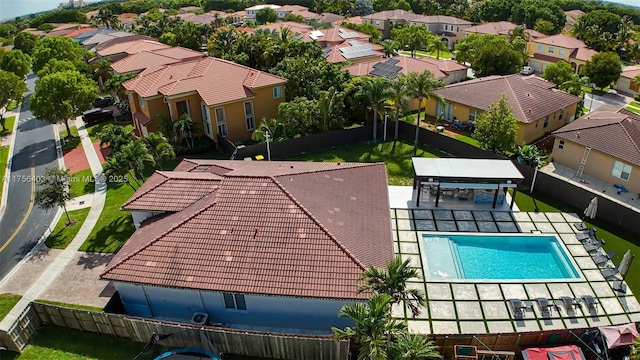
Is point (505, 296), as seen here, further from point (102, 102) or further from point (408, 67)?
point (102, 102)

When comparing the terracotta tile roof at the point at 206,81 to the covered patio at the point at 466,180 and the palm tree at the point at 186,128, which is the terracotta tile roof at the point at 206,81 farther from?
the covered patio at the point at 466,180

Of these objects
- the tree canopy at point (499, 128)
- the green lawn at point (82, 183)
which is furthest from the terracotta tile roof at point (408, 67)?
the green lawn at point (82, 183)

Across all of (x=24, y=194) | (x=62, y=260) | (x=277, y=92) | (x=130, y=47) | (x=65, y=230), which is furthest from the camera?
(x=130, y=47)

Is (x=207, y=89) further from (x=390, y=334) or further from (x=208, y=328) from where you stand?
(x=390, y=334)

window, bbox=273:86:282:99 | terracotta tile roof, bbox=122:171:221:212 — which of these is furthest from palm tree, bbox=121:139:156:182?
window, bbox=273:86:282:99

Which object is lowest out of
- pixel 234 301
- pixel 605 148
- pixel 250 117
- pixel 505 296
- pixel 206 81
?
pixel 505 296

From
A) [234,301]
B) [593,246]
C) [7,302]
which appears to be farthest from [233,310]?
[593,246]
